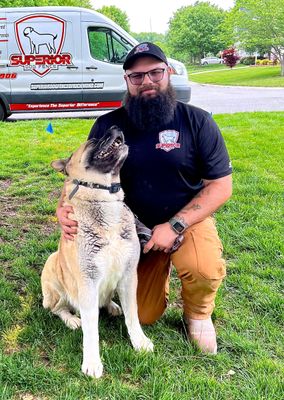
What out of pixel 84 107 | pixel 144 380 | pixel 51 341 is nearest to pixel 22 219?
pixel 51 341

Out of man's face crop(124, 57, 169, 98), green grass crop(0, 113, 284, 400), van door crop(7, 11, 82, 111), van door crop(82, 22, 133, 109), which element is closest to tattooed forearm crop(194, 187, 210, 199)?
man's face crop(124, 57, 169, 98)

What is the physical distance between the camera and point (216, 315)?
294cm

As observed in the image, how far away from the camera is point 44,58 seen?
1079cm

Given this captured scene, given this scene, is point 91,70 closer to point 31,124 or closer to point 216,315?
point 31,124

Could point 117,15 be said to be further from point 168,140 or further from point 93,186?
point 93,186

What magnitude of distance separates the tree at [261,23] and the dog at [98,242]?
29375 mm

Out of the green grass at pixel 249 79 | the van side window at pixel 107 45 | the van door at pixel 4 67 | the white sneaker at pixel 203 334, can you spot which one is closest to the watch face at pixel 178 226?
the white sneaker at pixel 203 334

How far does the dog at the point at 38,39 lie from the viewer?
1069 centimetres

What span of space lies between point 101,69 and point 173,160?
352 inches

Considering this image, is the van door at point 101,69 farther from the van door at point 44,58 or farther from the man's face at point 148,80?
the man's face at point 148,80

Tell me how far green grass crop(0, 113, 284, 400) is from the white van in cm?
631

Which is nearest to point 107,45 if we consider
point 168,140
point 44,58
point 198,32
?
point 44,58

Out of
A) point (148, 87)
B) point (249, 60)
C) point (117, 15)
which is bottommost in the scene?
point (148, 87)

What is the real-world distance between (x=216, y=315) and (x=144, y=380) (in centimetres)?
83
